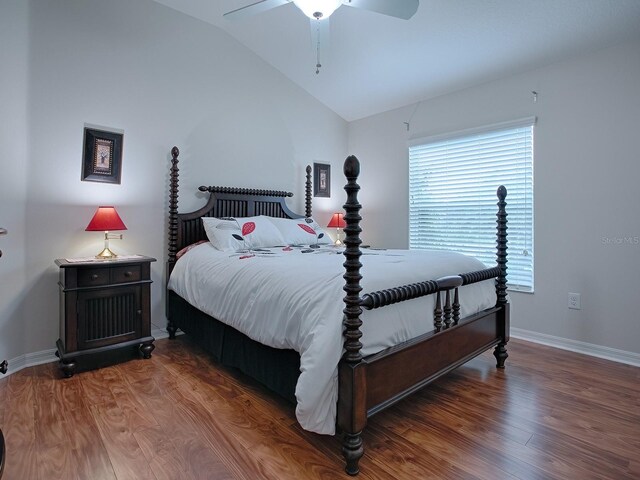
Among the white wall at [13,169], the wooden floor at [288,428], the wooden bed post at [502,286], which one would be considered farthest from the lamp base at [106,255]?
the wooden bed post at [502,286]

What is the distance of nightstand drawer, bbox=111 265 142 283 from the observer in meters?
2.61

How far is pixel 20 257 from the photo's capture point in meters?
2.55

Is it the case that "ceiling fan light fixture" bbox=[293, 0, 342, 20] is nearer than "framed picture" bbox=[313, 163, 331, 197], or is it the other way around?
"ceiling fan light fixture" bbox=[293, 0, 342, 20]

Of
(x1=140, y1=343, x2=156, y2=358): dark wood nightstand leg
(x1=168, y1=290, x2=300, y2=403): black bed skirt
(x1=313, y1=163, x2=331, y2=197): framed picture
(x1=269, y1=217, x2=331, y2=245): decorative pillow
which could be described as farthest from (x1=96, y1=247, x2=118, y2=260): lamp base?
(x1=313, y1=163, x2=331, y2=197): framed picture

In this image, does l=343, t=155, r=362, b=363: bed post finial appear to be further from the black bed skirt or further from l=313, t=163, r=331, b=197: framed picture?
l=313, t=163, r=331, b=197: framed picture

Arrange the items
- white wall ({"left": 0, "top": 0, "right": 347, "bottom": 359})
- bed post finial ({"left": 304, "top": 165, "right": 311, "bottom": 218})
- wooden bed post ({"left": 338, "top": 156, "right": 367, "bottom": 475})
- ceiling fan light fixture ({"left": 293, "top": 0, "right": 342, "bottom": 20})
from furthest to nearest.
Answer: bed post finial ({"left": 304, "top": 165, "right": 311, "bottom": 218}) < white wall ({"left": 0, "top": 0, "right": 347, "bottom": 359}) < ceiling fan light fixture ({"left": 293, "top": 0, "right": 342, "bottom": 20}) < wooden bed post ({"left": 338, "top": 156, "right": 367, "bottom": 475})

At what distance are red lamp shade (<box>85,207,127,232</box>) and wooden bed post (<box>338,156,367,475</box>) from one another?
2.02 metres

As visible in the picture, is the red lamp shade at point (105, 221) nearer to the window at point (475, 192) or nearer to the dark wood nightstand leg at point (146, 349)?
the dark wood nightstand leg at point (146, 349)

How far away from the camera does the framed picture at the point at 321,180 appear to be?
4535 millimetres

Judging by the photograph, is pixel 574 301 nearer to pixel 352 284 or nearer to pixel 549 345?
pixel 549 345

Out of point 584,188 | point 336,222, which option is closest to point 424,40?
point 584,188

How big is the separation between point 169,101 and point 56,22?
0.91 meters

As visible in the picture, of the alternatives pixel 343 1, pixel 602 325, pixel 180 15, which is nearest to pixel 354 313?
pixel 343 1

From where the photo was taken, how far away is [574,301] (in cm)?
297
